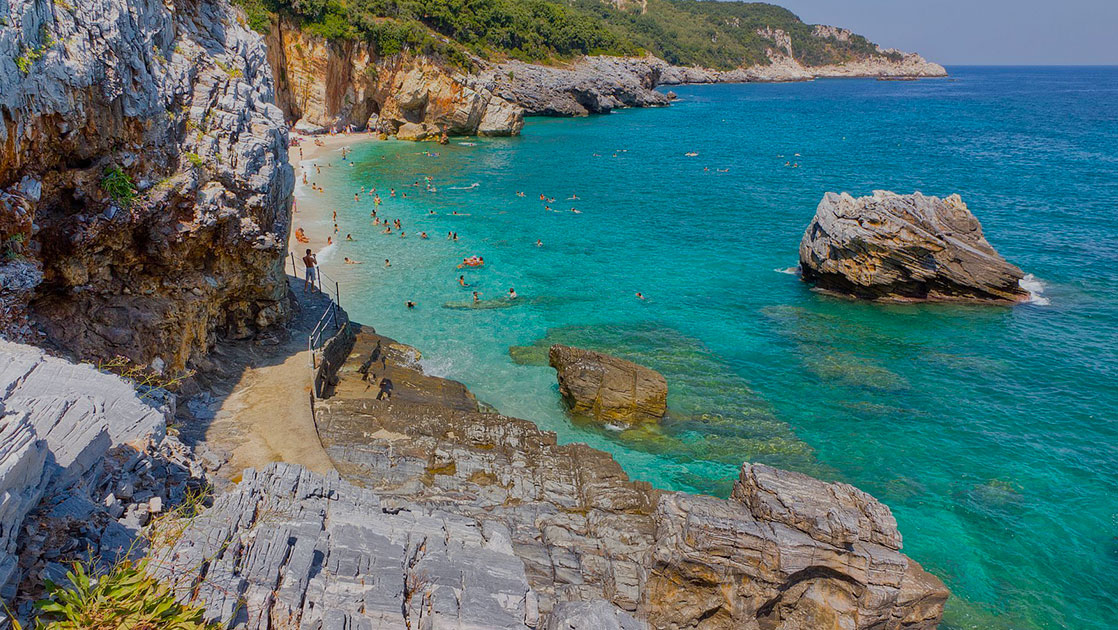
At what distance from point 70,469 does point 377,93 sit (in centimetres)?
7731

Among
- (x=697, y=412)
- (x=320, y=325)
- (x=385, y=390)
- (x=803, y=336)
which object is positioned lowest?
(x=385, y=390)

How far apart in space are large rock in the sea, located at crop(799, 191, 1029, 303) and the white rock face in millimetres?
32205

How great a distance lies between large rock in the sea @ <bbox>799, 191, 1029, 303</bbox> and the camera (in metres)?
32.2

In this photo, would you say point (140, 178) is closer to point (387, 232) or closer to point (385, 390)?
point (385, 390)

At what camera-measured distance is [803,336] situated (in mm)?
29734

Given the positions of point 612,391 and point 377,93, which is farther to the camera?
A: point 377,93

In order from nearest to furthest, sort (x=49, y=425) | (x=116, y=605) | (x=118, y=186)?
1. (x=116, y=605)
2. (x=49, y=425)
3. (x=118, y=186)

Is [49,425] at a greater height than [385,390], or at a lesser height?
greater

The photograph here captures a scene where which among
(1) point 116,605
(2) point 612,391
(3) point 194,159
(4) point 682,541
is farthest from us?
(2) point 612,391

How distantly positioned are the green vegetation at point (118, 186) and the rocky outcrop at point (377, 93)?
60.5 metres

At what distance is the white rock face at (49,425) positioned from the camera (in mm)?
7109

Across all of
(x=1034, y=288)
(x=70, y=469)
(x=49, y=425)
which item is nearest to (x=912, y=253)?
(x=1034, y=288)

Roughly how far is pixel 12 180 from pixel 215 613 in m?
10.4

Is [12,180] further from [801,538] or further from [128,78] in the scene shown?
[801,538]
